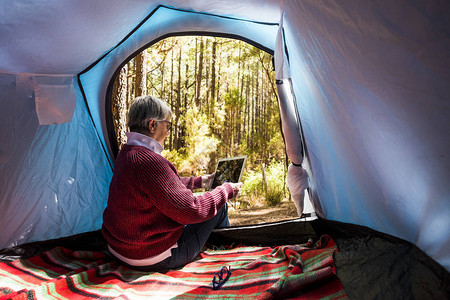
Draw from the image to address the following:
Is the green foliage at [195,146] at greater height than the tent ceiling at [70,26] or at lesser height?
lesser

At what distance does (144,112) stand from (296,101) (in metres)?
1.06

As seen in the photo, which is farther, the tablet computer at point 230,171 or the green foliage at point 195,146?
the green foliage at point 195,146

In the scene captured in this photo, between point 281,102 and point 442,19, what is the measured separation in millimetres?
1608

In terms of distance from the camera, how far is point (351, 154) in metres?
1.67

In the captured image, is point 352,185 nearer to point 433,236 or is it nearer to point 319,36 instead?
point 433,236

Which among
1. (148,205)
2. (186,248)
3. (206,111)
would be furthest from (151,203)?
(206,111)

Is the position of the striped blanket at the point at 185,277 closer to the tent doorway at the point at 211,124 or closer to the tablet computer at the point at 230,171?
the tablet computer at the point at 230,171

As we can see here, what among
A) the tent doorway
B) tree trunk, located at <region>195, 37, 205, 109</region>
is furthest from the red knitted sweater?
tree trunk, located at <region>195, 37, 205, 109</region>

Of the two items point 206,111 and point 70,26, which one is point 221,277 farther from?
point 206,111

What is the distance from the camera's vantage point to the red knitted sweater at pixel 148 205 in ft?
5.82

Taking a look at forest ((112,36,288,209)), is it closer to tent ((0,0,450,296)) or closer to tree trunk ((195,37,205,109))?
tree trunk ((195,37,205,109))

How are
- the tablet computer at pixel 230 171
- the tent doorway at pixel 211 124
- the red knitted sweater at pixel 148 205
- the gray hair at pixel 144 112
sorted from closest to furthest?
the red knitted sweater at pixel 148 205, the gray hair at pixel 144 112, the tablet computer at pixel 230 171, the tent doorway at pixel 211 124

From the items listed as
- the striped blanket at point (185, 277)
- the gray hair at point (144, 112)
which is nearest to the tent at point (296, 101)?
the striped blanket at point (185, 277)

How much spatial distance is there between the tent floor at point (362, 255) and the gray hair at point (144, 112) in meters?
1.13
